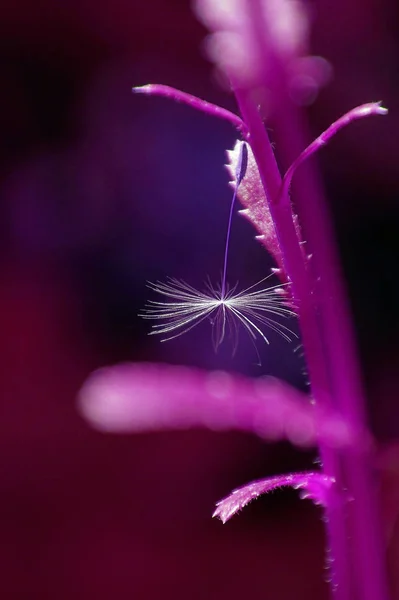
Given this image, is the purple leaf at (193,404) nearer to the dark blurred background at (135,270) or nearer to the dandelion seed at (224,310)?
the dandelion seed at (224,310)

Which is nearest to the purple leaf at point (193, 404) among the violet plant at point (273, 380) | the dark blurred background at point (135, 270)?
the violet plant at point (273, 380)

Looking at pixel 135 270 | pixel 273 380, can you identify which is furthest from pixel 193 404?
pixel 135 270

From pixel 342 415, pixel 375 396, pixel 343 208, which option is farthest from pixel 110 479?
pixel 342 415

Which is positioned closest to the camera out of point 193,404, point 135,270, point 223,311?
point 193,404

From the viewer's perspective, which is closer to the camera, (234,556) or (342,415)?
(342,415)

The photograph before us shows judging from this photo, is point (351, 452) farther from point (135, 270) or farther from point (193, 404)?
A: point (135, 270)

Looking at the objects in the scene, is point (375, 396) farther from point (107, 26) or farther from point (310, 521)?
point (107, 26)
